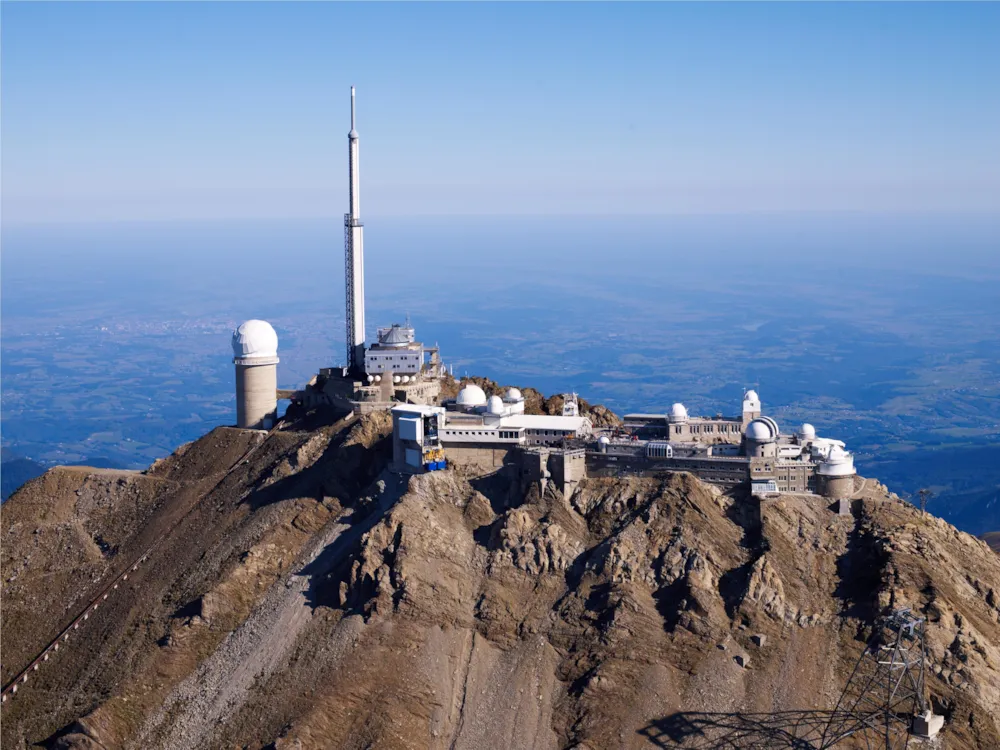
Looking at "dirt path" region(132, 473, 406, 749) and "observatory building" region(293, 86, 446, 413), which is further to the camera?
"observatory building" region(293, 86, 446, 413)

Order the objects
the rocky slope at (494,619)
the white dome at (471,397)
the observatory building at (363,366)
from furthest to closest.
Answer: the observatory building at (363,366) → the white dome at (471,397) → the rocky slope at (494,619)

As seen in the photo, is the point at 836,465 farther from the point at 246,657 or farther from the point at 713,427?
the point at 246,657

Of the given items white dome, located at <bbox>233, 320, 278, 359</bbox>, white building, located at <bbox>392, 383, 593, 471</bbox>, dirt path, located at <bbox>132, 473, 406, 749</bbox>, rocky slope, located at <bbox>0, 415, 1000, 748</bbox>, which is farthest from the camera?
white dome, located at <bbox>233, 320, 278, 359</bbox>

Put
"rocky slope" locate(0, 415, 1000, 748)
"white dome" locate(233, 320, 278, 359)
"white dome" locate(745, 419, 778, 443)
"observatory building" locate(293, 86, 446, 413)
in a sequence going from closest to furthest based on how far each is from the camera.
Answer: "rocky slope" locate(0, 415, 1000, 748) → "white dome" locate(745, 419, 778, 443) → "observatory building" locate(293, 86, 446, 413) → "white dome" locate(233, 320, 278, 359)

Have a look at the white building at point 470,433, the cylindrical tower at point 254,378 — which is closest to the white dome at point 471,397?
the white building at point 470,433

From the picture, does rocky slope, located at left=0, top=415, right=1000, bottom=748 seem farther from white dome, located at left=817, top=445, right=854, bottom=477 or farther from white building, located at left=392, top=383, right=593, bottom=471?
white dome, located at left=817, top=445, right=854, bottom=477

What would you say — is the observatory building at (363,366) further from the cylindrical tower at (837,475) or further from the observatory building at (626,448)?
the cylindrical tower at (837,475)

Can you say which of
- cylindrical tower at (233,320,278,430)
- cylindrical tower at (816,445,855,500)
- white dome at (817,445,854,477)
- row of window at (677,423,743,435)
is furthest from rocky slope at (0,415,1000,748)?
cylindrical tower at (233,320,278,430)

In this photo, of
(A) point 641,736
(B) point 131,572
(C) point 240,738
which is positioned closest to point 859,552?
(A) point 641,736
